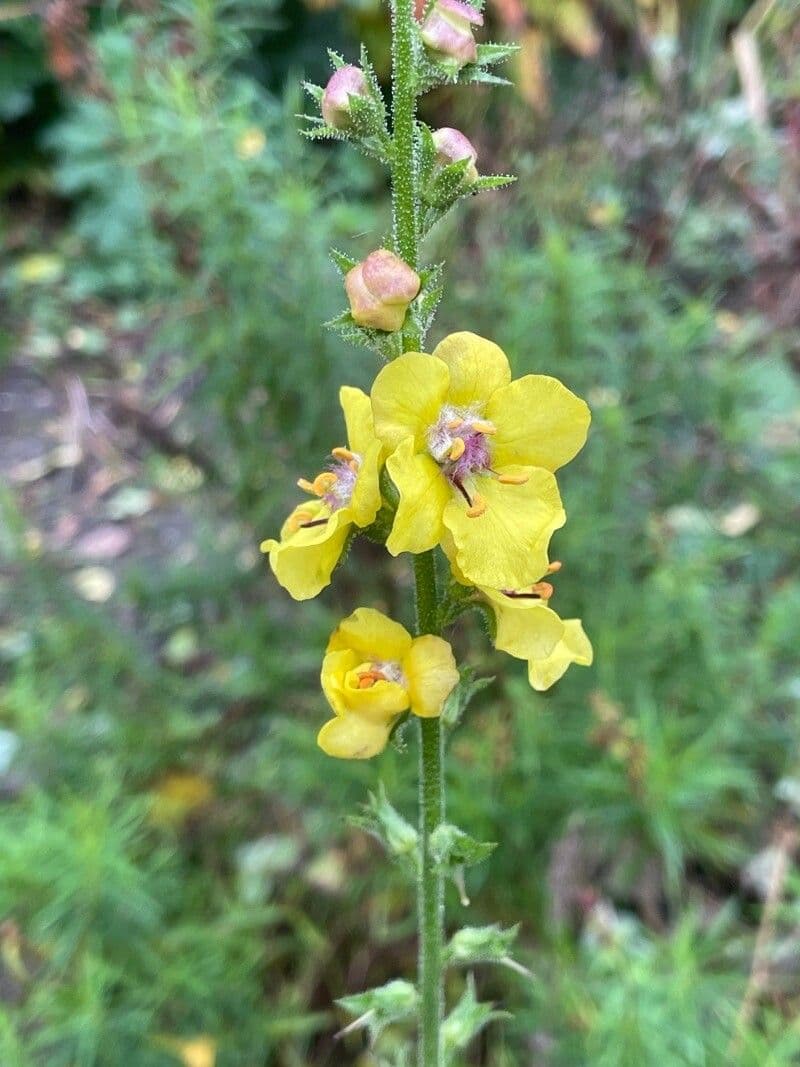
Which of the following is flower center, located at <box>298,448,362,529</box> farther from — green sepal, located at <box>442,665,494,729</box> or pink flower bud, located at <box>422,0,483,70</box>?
pink flower bud, located at <box>422,0,483,70</box>

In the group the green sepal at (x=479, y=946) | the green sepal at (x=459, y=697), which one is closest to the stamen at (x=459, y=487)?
the green sepal at (x=459, y=697)

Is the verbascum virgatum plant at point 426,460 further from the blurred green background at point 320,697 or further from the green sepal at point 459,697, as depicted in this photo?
the blurred green background at point 320,697

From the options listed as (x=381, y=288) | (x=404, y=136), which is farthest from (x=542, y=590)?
(x=404, y=136)

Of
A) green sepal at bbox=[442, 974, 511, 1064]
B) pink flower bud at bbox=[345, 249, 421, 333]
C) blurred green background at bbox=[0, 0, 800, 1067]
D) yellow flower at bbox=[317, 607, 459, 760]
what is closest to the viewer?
pink flower bud at bbox=[345, 249, 421, 333]

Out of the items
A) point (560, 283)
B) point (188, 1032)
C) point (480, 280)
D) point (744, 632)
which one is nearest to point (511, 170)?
point (480, 280)

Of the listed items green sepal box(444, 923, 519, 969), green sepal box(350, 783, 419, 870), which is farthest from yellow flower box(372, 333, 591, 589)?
green sepal box(444, 923, 519, 969)

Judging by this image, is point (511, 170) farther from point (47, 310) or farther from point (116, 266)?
point (47, 310)
